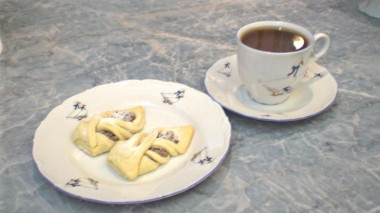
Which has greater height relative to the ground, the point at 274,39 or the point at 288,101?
the point at 274,39

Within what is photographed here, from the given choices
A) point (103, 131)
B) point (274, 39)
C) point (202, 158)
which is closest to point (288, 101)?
point (274, 39)

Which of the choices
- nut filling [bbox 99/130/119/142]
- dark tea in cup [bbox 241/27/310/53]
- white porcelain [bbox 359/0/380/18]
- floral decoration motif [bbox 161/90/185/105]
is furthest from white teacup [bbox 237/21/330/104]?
white porcelain [bbox 359/0/380/18]

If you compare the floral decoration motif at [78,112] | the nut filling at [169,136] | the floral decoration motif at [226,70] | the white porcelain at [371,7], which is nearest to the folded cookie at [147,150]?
the nut filling at [169,136]

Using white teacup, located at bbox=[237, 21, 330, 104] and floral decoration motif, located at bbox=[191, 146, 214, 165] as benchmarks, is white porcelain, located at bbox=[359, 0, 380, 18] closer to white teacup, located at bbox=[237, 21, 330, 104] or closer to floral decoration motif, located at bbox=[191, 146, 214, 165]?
white teacup, located at bbox=[237, 21, 330, 104]

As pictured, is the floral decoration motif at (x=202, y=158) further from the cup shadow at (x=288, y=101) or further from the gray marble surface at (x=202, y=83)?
the cup shadow at (x=288, y=101)

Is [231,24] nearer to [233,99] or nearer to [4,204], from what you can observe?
[233,99]

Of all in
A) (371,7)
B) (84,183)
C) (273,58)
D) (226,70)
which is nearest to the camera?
(84,183)

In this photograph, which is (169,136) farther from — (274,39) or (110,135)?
(274,39)
